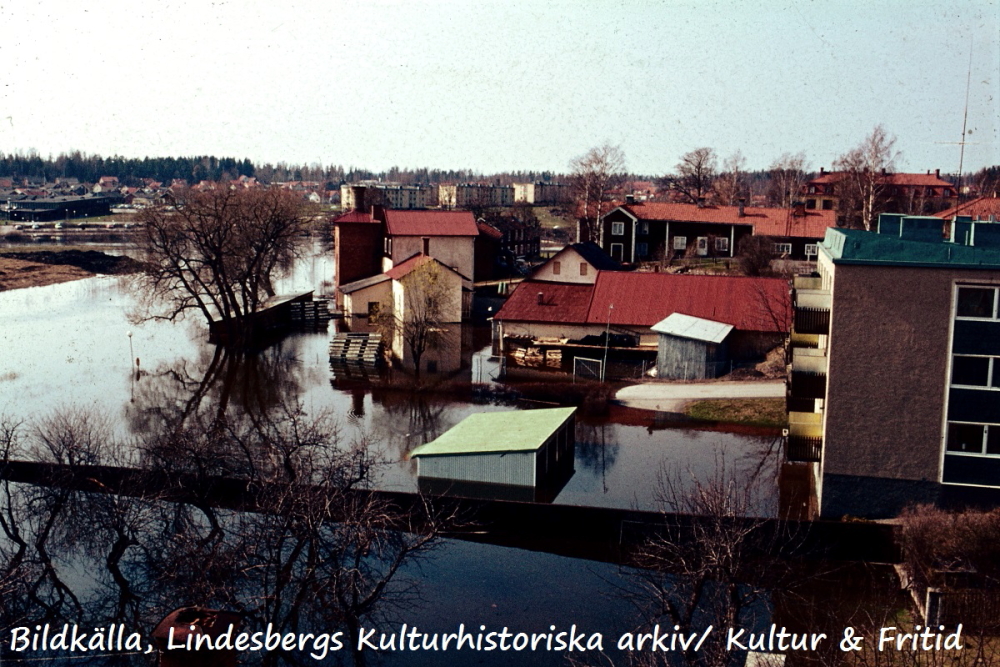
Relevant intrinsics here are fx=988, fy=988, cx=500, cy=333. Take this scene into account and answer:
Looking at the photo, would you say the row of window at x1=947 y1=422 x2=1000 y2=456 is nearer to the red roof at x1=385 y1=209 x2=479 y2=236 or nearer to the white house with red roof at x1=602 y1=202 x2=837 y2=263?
the red roof at x1=385 y1=209 x2=479 y2=236

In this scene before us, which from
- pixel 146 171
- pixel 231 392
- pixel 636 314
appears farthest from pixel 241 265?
pixel 146 171

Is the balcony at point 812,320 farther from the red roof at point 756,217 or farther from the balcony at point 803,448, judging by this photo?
the red roof at point 756,217

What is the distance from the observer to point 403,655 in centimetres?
1332

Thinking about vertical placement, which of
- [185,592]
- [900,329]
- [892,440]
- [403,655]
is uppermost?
[900,329]

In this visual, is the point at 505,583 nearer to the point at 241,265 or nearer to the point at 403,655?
the point at 403,655

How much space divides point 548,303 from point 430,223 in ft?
38.2

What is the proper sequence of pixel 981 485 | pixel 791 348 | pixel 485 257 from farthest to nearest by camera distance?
pixel 485 257 < pixel 791 348 < pixel 981 485

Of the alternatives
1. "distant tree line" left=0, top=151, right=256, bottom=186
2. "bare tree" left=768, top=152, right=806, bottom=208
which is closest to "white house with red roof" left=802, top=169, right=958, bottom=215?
"bare tree" left=768, top=152, right=806, bottom=208

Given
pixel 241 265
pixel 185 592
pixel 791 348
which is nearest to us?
pixel 185 592

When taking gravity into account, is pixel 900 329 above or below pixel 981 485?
above

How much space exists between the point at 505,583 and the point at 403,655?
2757 mm

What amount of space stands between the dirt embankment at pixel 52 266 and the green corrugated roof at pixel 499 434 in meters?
38.5

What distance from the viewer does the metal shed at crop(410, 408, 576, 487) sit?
19.5 meters

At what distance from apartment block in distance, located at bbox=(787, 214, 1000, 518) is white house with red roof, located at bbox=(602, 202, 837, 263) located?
33602 mm
